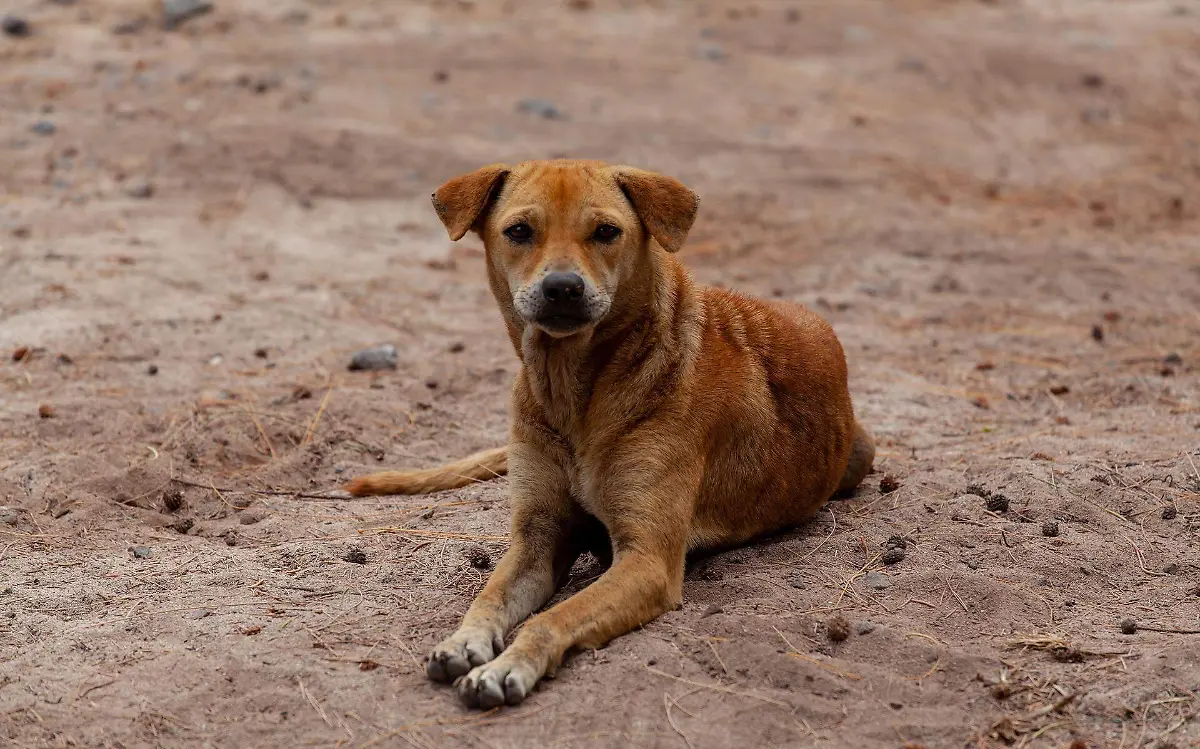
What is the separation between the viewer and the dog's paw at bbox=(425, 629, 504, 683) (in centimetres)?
431

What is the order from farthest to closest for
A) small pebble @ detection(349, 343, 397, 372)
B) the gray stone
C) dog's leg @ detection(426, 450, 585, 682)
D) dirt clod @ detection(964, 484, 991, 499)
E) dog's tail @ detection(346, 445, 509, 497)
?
1. the gray stone
2. small pebble @ detection(349, 343, 397, 372)
3. dog's tail @ detection(346, 445, 509, 497)
4. dirt clod @ detection(964, 484, 991, 499)
5. dog's leg @ detection(426, 450, 585, 682)

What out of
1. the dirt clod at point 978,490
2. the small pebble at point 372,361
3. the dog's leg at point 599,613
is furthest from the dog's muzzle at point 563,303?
the small pebble at point 372,361

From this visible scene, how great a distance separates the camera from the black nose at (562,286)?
15.5 ft

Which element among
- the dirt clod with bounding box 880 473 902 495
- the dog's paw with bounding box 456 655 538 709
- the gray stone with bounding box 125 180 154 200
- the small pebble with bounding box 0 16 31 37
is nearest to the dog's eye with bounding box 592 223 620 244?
the dog's paw with bounding box 456 655 538 709

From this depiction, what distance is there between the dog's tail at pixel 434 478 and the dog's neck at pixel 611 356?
1.16m

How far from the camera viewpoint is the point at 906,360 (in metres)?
8.51

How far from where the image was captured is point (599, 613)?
454cm

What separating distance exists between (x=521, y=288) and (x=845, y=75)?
981cm

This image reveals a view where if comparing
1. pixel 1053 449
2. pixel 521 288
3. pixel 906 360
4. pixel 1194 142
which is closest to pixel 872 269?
pixel 906 360

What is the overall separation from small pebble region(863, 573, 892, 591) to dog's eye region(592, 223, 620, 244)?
1.63m

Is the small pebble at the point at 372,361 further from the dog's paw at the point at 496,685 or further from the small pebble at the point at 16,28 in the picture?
the small pebble at the point at 16,28

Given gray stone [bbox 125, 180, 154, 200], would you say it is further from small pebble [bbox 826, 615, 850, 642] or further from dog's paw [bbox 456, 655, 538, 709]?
small pebble [bbox 826, 615, 850, 642]

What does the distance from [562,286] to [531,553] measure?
1089 millimetres

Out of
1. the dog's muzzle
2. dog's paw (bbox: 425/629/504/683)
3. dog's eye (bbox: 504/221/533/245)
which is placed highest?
dog's eye (bbox: 504/221/533/245)
